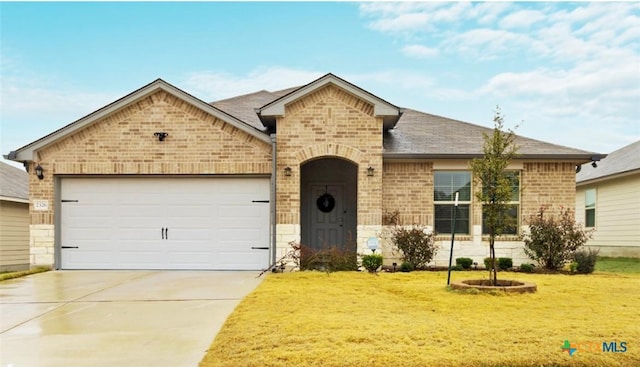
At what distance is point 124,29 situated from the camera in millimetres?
15852

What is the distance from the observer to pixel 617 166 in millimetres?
21594

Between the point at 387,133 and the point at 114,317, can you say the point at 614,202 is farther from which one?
the point at 114,317

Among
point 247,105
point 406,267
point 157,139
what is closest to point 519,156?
point 406,267

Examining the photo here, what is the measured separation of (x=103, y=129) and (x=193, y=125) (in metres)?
2.26

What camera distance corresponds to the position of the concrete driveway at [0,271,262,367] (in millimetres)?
6488

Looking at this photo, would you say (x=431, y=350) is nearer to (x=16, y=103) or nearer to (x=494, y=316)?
(x=494, y=316)

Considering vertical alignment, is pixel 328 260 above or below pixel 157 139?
below

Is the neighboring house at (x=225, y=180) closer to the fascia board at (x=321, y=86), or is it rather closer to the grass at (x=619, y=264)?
the fascia board at (x=321, y=86)

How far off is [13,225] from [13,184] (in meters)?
1.84

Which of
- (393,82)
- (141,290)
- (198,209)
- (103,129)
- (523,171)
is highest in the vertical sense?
(393,82)

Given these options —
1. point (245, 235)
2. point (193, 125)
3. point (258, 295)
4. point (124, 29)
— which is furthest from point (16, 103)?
point (258, 295)

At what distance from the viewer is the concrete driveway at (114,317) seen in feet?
21.3

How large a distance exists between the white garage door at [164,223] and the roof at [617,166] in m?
13.1

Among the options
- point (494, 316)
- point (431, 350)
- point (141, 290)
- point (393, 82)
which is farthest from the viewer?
point (393, 82)
